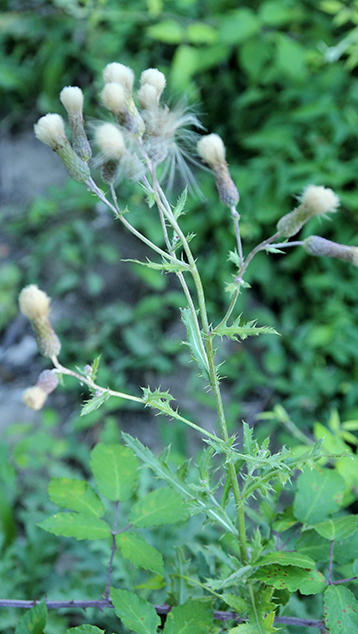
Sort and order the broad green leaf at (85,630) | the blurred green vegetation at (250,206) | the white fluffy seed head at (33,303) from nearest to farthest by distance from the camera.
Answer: the broad green leaf at (85,630) → the white fluffy seed head at (33,303) → the blurred green vegetation at (250,206)

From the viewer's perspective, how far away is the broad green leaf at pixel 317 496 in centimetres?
80

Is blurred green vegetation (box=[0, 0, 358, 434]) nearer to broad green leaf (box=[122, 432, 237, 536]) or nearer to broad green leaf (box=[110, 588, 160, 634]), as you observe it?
broad green leaf (box=[122, 432, 237, 536])

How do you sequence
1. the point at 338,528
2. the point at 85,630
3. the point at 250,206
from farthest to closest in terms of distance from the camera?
the point at 250,206 < the point at 338,528 < the point at 85,630

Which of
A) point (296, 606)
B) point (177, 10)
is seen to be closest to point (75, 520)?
point (296, 606)

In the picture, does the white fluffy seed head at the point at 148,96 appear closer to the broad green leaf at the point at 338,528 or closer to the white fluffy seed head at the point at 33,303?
the white fluffy seed head at the point at 33,303

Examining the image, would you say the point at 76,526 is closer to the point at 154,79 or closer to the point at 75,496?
the point at 75,496

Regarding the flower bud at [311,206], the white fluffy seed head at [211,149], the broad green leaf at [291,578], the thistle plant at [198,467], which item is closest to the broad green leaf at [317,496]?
the thistle plant at [198,467]

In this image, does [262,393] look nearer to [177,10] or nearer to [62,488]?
[62,488]

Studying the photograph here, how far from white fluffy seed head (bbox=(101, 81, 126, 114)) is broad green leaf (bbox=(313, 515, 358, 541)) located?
719 millimetres

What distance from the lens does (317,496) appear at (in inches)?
31.9

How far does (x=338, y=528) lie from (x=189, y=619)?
265 mm

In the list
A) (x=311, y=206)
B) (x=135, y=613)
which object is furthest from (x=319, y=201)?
(x=135, y=613)

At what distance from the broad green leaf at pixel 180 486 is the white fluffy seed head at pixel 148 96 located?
0.52 m

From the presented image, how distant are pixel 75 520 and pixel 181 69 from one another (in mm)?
2149
